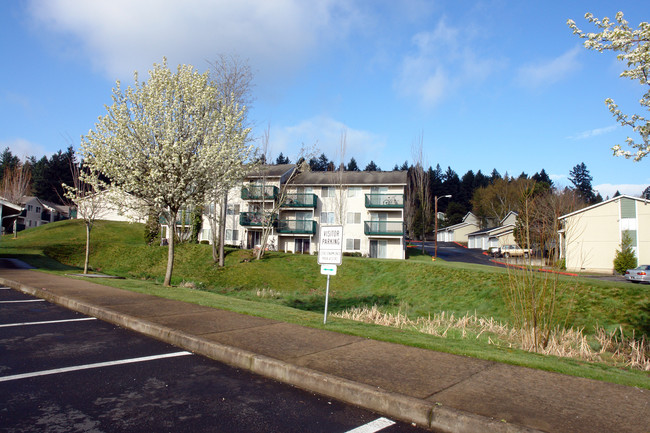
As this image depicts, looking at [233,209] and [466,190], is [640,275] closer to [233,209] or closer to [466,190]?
[233,209]

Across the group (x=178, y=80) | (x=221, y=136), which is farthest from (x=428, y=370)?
(x=178, y=80)

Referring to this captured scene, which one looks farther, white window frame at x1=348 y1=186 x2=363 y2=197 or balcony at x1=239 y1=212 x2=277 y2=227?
white window frame at x1=348 y1=186 x2=363 y2=197

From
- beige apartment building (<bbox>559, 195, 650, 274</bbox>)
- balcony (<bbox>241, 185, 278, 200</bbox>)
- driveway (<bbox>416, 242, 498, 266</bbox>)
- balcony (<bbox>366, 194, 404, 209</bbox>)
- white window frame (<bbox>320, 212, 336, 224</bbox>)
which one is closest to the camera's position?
beige apartment building (<bbox>559, 195, 650, 274</bbox>)

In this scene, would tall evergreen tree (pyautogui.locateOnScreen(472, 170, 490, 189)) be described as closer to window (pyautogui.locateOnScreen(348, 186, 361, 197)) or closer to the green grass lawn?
window (pyautogui.locateOnScreen(348, 186, 361, 197))

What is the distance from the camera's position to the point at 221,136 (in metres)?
17.5

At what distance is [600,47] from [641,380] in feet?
22.6

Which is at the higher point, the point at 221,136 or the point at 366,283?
the point at 221,136

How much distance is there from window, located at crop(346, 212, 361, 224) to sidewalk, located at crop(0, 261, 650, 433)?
35517mm

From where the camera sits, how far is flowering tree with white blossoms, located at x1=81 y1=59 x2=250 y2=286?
1592 cm

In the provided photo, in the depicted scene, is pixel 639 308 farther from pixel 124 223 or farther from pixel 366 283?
pixel 124 223

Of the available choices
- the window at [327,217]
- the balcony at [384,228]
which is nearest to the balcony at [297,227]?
the window at [327,217]

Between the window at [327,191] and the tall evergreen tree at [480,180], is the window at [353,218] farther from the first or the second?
the tall evergreen tree at [480,180]

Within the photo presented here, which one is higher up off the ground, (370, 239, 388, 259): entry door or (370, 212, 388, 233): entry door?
(370, 212, 388, 233): entry door

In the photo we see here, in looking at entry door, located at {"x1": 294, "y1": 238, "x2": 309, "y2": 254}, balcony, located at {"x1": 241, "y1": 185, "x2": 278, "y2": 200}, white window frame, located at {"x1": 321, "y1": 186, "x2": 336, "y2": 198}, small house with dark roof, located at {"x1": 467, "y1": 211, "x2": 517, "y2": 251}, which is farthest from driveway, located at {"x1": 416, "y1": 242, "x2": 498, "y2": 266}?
balcony, located at {"x1": 241, "y1": 185, "x2": 278, "y2": 200}
